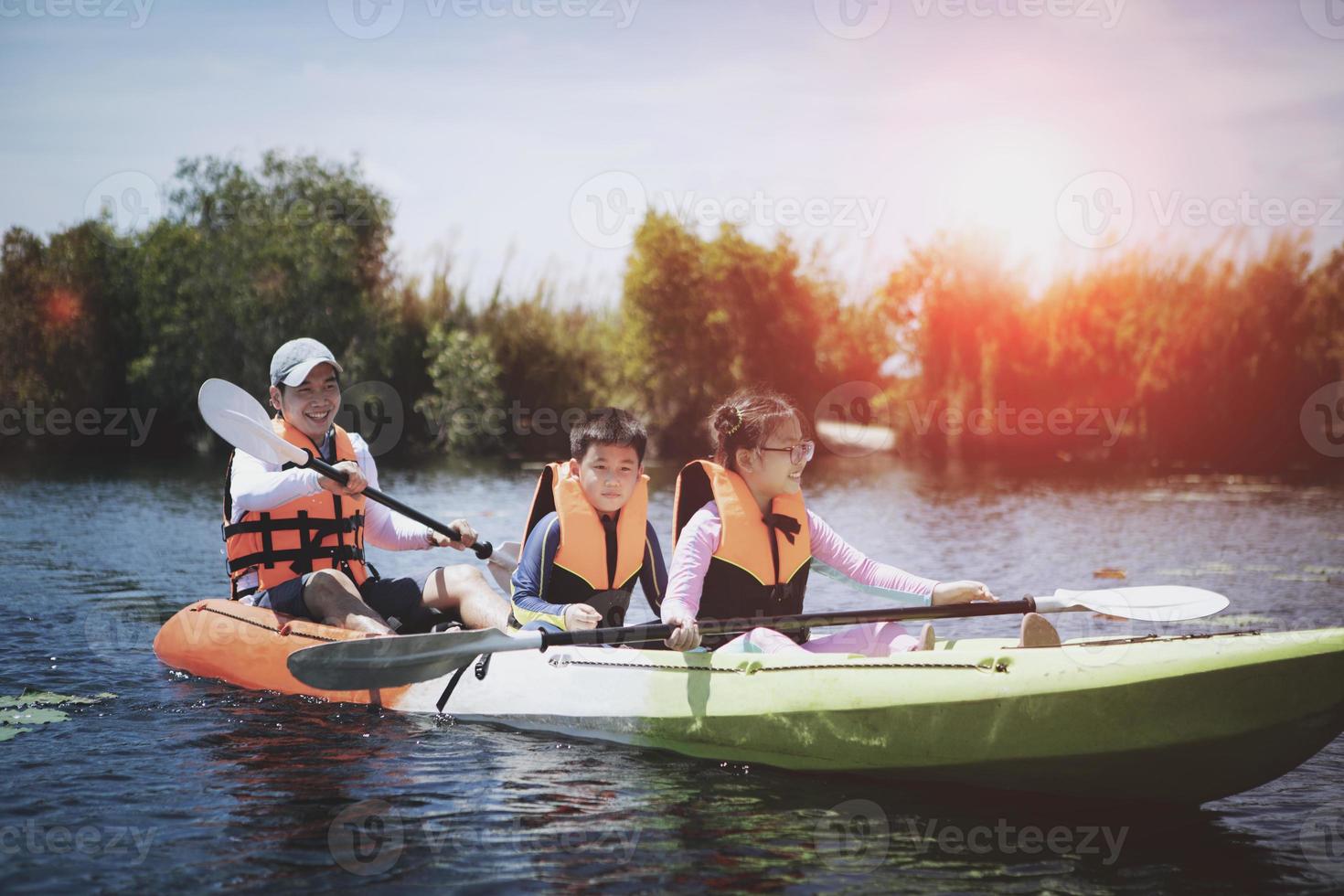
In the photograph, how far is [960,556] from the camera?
10.4 metres

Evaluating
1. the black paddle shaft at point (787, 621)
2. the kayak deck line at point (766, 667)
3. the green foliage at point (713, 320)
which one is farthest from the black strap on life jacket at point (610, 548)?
the green foliage at point (713, 320)

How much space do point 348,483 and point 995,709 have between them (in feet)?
8.83

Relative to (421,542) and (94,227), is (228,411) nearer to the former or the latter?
(421,542)

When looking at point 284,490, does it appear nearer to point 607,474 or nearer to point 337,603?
point 337,603

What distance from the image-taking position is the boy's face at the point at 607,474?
14.8ft

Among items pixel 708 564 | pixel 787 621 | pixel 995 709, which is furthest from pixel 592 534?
pixel 995 709

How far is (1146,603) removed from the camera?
4.36 metres

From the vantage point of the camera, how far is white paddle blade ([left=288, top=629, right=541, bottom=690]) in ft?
14.5

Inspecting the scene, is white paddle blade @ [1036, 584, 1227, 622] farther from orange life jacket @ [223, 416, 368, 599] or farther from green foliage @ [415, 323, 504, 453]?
green foliage @ [415, 323, 504, 453]

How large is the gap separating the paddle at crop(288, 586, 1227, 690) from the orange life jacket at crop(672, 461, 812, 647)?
127 mm

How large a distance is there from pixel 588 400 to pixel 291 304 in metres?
7.47

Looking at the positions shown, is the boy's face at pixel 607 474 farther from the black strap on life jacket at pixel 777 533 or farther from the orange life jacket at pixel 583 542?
the black strap on life jacket at pixel 777 533

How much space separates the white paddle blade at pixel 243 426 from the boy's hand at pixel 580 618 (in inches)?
51.0

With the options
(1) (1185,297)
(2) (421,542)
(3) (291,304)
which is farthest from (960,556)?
(3) (291,304)
